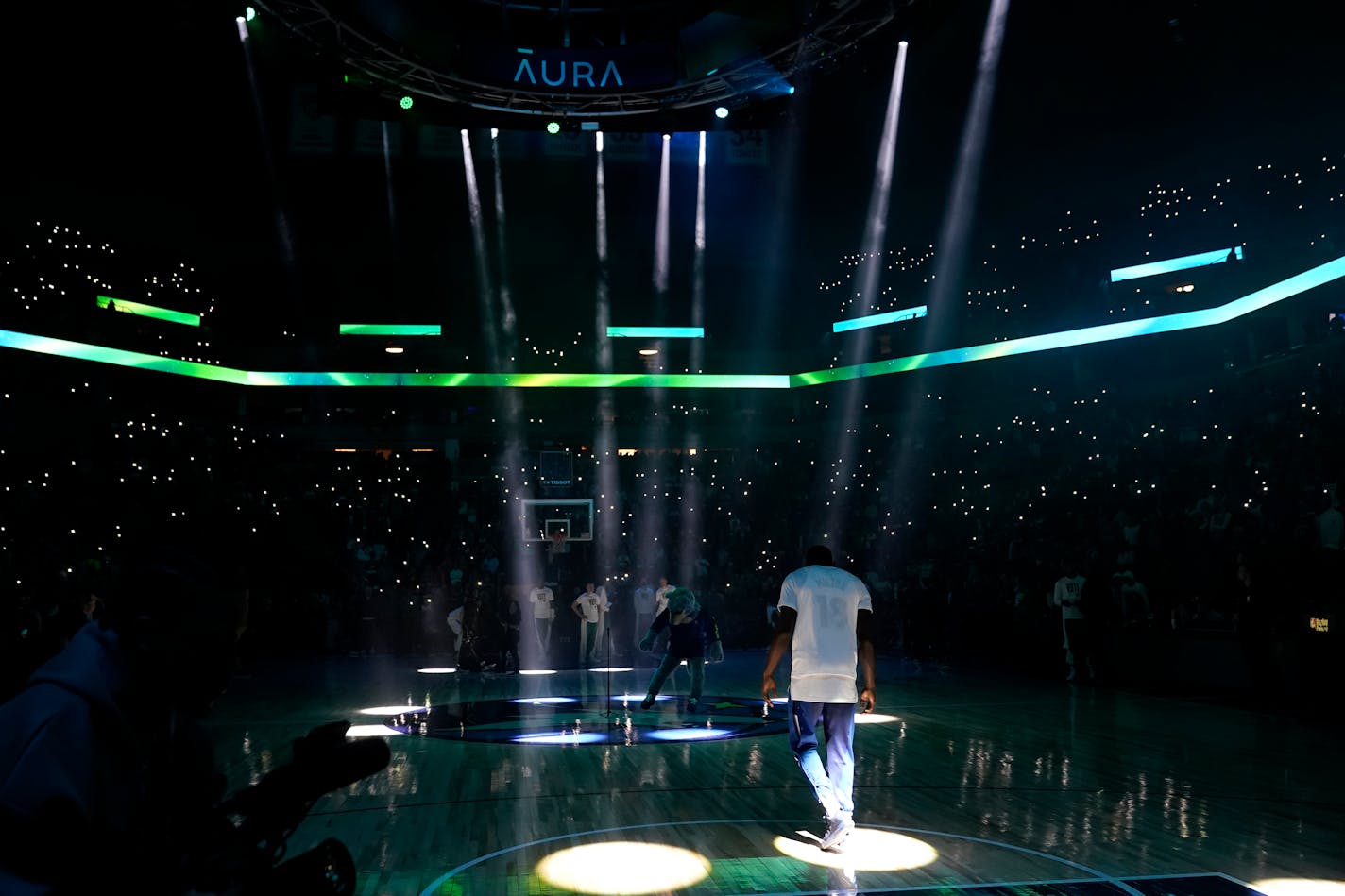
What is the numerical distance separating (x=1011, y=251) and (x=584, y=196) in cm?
1176

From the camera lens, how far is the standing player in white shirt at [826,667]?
579 cm

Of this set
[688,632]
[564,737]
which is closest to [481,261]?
[688,632]

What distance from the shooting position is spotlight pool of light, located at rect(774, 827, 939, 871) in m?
5.34

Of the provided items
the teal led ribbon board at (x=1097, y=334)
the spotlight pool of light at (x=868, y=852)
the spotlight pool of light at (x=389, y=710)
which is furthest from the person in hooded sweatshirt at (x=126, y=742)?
the teal led ribbon board at (x=1097, y=334)

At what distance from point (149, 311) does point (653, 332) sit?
1479 centimetres

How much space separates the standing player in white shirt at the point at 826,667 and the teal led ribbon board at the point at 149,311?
27.0 metres

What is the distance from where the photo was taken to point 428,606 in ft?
69.1

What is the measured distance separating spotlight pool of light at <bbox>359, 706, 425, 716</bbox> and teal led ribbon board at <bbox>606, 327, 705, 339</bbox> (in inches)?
796

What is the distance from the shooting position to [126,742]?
4.74 feet

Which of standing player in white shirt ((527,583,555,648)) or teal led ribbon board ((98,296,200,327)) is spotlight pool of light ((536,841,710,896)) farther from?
teal led ribbon board ((98,296,200,327))

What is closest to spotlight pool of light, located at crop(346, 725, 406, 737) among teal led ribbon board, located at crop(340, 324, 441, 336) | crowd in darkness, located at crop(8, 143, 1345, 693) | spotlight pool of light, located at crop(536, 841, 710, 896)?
crowd in darkness, located at crop(8, 143, 1345, 693)

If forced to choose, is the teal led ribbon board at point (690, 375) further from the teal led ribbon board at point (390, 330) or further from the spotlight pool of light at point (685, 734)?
the spotlight pool of light at point (685, 734)

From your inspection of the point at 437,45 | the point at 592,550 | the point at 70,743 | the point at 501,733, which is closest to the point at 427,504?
the point at 592,550

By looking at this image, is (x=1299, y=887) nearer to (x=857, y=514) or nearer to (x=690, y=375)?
(x=857, y=514)
